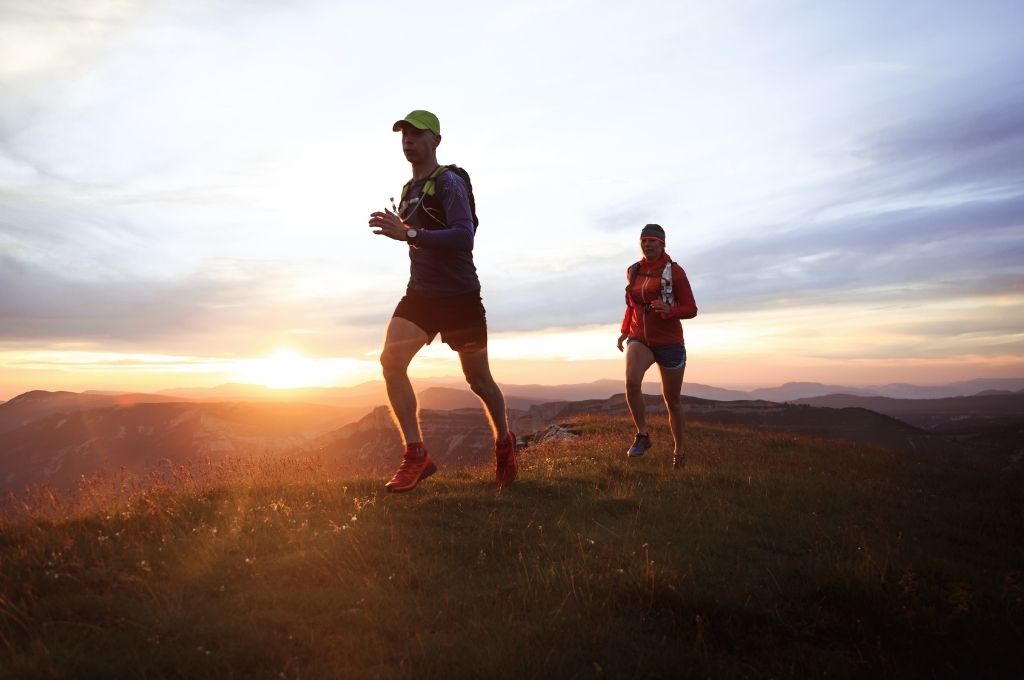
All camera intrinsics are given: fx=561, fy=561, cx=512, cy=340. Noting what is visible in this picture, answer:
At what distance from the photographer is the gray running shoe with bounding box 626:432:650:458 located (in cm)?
841

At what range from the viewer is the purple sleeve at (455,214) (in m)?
5.37

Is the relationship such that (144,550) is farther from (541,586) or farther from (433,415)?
(433,415)

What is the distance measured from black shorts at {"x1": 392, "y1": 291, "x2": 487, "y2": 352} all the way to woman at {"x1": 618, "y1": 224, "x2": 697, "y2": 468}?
2832 millimetres

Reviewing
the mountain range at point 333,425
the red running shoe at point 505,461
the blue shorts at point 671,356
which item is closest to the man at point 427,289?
the red running shoe at point 505,461

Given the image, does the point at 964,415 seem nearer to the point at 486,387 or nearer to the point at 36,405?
the point at 486,387

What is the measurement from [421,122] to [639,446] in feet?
18.3

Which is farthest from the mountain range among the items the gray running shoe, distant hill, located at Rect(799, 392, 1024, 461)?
the gray running shoe

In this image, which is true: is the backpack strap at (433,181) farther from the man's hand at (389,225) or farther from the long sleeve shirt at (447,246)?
the man's hand at (389,225)

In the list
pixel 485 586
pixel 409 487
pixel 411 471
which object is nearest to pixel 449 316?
pixel 411 471

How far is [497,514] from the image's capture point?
512cm

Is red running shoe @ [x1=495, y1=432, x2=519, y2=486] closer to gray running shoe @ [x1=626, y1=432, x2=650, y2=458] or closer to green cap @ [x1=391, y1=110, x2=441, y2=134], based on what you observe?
gray running shoe @ [x1=626, y1=432, x2=650, y2=458]

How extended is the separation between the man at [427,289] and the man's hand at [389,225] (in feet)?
1.55

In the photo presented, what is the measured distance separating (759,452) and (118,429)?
145 metres

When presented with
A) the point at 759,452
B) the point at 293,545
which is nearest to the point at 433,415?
the point at 759,452
